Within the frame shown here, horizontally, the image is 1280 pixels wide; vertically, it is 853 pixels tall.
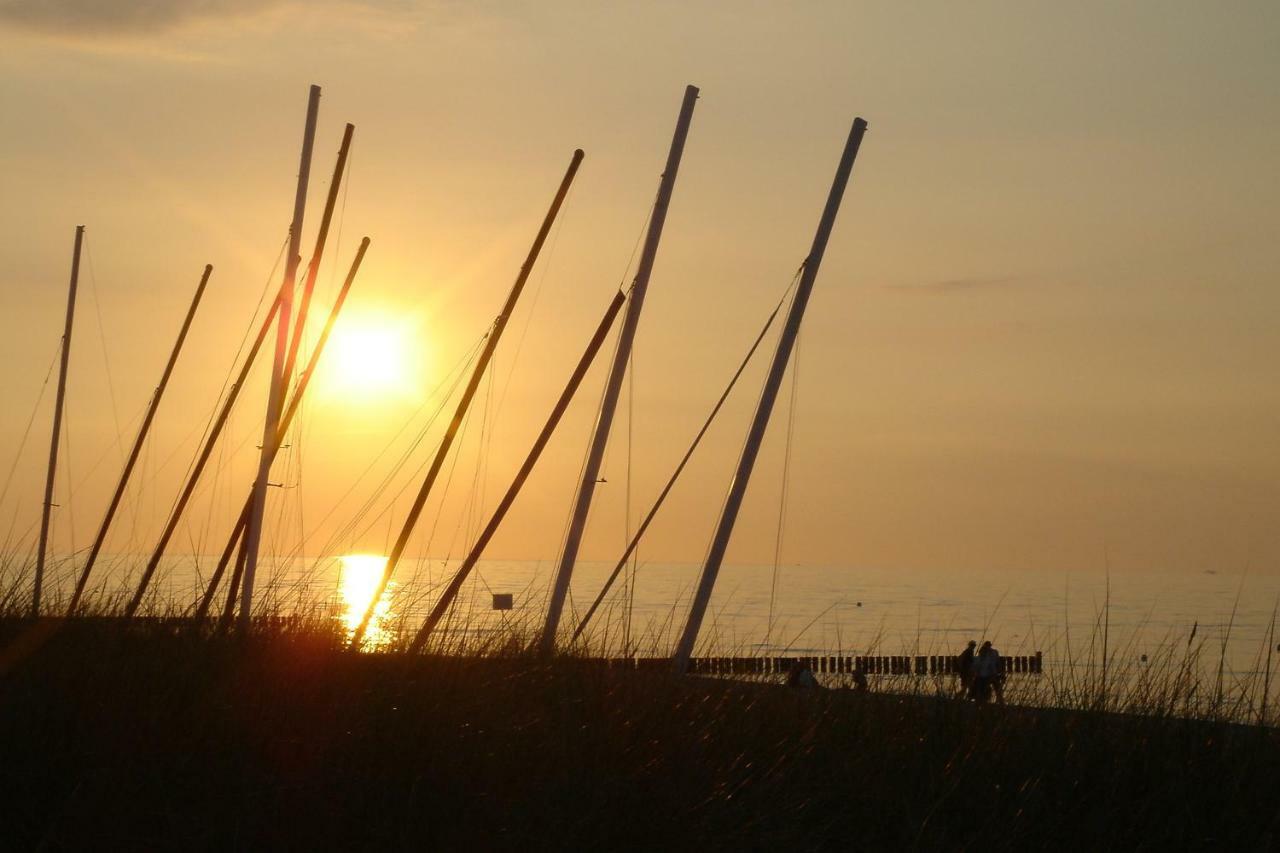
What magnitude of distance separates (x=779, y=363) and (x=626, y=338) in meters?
2.11

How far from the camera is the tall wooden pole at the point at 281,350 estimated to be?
18219 mm

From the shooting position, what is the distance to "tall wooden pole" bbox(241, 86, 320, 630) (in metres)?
18.2

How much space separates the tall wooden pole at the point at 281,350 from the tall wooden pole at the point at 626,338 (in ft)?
15.4

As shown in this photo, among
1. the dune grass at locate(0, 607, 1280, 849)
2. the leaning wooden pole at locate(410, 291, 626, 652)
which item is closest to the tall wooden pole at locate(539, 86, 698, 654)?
the leaning wooden pole at locate(410, 291, 626, 652)

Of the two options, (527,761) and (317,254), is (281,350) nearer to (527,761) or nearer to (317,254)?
(317,254)

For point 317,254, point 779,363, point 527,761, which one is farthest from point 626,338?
point 527,761

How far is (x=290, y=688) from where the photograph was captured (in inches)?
294

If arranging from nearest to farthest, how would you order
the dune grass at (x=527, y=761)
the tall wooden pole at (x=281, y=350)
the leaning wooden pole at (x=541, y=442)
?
the dune grass at (x=527, y=761) → the leaning wooden pole at (x=541, y=442) → the tall wooden pole at (x=281, y=350)

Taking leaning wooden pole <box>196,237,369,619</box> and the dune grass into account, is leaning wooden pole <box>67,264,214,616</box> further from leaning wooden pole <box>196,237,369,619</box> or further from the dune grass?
the dune grass

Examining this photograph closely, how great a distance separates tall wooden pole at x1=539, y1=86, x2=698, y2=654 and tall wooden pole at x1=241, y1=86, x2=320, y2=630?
469cm

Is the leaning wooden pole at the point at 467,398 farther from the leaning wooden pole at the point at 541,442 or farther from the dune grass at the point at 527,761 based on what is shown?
the dune grass at the point at 527,761

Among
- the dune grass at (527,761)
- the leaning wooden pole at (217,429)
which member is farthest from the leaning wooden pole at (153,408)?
the dune grass at (527,761)

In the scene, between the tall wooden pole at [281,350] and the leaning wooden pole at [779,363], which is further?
the tall wooden pole at [281,350]

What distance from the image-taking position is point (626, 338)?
17.6 m
